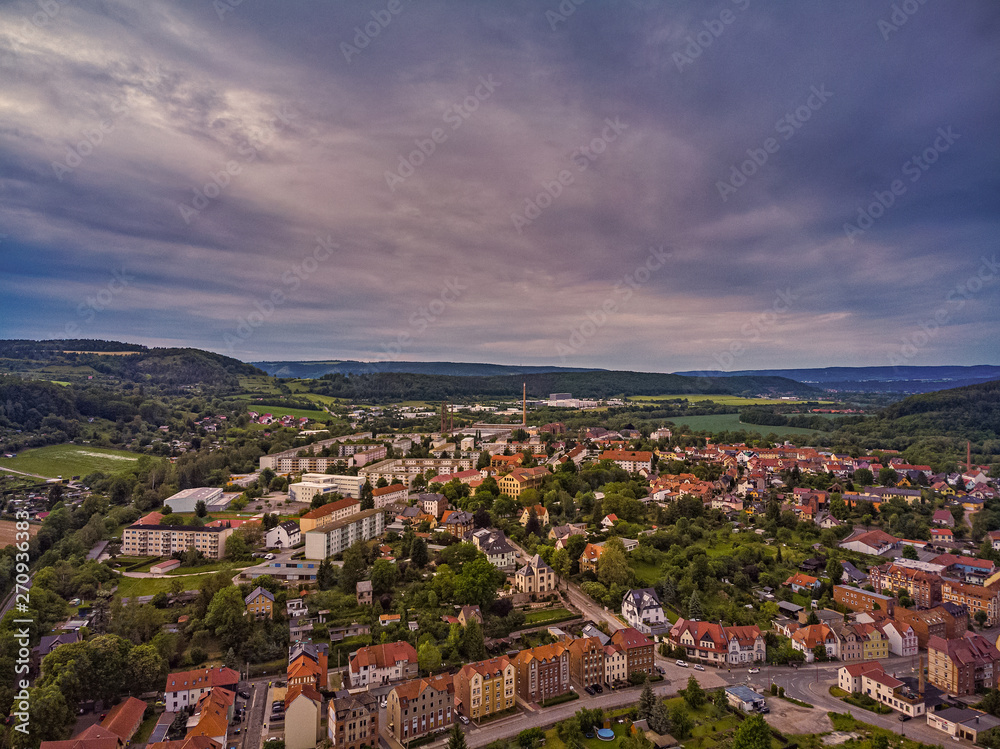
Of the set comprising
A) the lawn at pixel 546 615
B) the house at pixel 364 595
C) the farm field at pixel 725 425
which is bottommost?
the lawn at pixel 546 615

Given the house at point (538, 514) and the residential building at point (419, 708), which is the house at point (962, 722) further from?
the house at point (538, 514)

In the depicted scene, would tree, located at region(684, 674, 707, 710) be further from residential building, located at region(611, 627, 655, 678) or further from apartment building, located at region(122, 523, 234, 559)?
apartment building, located at region(122, 523, 234, 559)

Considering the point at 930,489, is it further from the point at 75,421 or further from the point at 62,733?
the point at 75,421

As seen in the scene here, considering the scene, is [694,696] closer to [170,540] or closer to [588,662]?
[588,662]

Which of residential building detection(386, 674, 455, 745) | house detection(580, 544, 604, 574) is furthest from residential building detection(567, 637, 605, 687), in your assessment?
house detection(580, 544, 604, 574)

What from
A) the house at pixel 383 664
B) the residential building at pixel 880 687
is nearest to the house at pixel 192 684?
the house at pixel 383 664

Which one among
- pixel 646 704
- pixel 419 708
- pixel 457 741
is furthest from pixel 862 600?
pixel 419 708

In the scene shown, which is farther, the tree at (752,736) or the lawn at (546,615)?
the lawn at (546,615)
